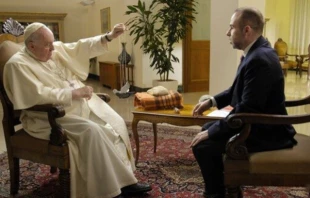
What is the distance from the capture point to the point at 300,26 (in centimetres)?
1070

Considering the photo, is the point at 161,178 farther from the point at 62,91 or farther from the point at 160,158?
the point at 62,91

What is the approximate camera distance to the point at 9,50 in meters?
2.44

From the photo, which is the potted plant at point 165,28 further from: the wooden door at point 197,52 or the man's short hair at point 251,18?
the man's short hair at point 251,18

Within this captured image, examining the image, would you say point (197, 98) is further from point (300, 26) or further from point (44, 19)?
point (300, 26)

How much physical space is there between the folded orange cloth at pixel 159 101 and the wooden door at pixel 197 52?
417 cm

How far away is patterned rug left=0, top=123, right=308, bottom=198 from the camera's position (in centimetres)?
238

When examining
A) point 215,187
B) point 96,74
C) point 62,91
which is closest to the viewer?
point 215,187

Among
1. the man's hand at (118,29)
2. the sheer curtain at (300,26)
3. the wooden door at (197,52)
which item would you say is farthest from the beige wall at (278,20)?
the man's hand at (118,29)

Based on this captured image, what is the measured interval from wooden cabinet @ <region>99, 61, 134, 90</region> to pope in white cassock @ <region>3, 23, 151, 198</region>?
4.46 m

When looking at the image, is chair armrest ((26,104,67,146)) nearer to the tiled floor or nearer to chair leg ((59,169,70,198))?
chair leg ((59,169,70,198))

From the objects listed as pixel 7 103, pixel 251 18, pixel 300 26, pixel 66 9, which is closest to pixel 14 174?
pixel 7 103

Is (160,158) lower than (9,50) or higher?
lower

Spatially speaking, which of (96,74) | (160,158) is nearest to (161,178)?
(160,158)

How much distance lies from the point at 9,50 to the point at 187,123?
1.41m
